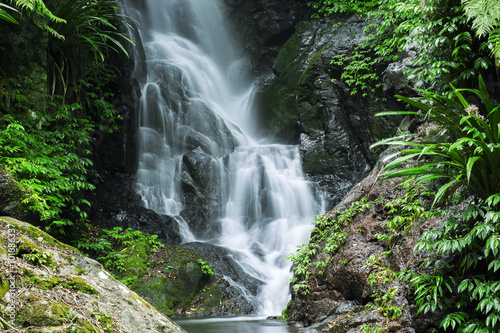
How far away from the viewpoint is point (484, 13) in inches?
143

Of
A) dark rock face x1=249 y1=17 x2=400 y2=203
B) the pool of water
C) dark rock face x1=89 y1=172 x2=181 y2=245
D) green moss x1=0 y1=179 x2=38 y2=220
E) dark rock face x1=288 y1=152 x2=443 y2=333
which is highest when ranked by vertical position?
dark rock face x1=249 y1=17 x2=400 y2=203

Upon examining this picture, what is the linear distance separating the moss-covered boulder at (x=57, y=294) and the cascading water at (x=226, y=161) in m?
4.70

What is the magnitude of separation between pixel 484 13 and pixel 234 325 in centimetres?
534

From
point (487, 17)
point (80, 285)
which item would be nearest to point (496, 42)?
point (487, 17)

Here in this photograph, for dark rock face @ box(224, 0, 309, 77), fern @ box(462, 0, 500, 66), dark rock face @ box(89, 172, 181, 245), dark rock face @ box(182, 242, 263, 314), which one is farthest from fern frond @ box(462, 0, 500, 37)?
dark rock face @ box(224, 0, 309, 77)

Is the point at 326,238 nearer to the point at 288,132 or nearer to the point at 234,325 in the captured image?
the point at 234,325

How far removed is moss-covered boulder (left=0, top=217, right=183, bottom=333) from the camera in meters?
1.92

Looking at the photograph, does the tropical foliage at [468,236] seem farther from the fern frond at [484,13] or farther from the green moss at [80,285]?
the green moss at [80,285]

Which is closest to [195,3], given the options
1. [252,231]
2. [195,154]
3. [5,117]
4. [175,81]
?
[175,81]

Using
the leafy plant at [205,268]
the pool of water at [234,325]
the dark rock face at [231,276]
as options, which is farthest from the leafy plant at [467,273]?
the leafy plant at [205,268]

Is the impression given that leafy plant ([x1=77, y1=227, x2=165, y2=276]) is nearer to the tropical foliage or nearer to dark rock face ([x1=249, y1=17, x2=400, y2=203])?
the tropical foliage

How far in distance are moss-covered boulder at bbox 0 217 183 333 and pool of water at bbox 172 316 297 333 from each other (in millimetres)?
2366

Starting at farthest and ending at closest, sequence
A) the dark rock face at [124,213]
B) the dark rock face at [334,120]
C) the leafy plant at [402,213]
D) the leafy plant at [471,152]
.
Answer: the dark rock face at [334,120] → the dark rock face at [124,213] → the leafy plant at [402,213] → the leafy plant at [471,152]

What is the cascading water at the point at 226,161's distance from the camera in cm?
936
